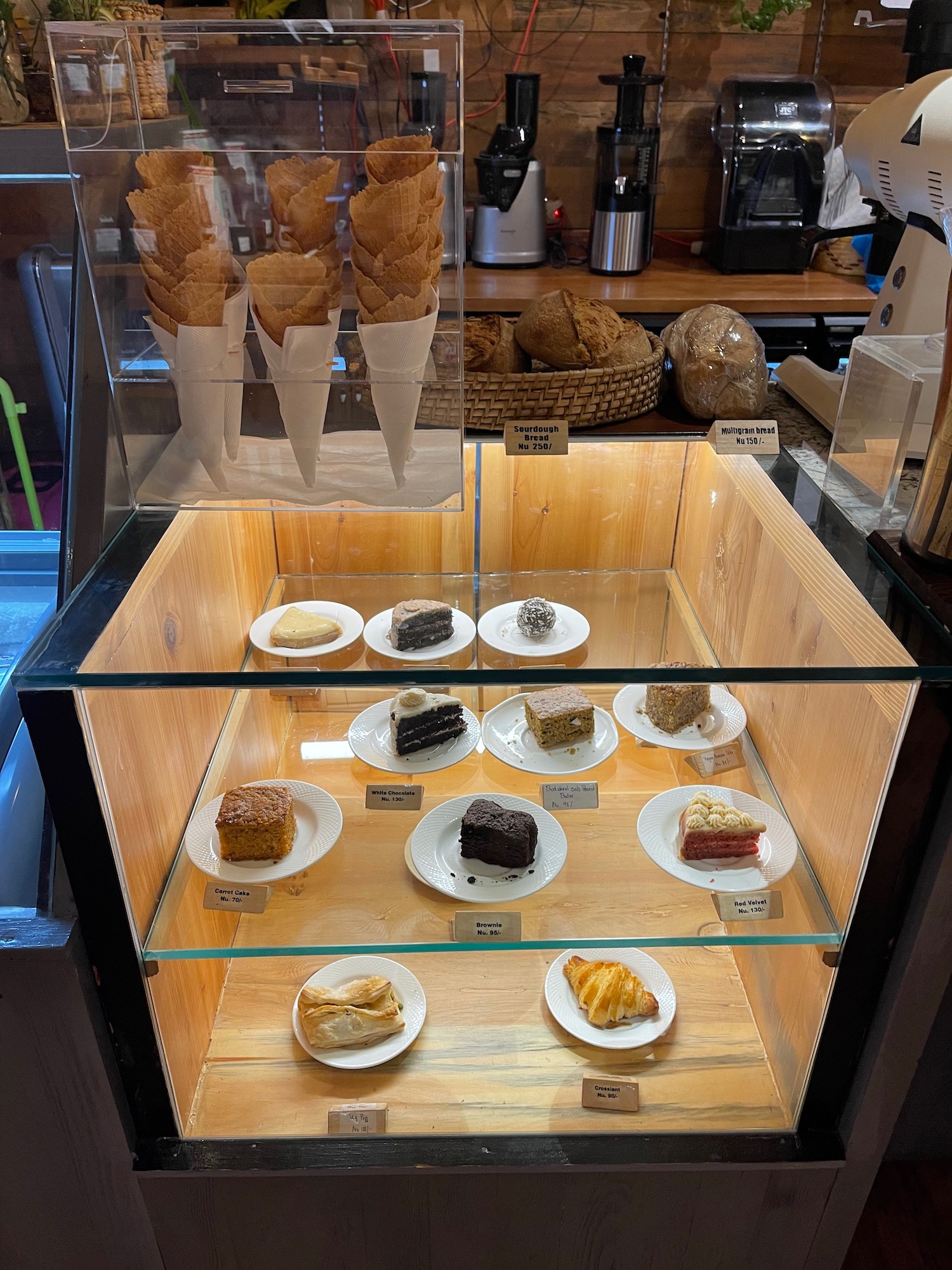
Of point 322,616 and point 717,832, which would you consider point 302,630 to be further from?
point 717,832

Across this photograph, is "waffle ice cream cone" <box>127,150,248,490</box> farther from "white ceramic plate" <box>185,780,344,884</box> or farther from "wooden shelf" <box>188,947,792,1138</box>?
"wooden shelf" <box>188,947,792,1138</box>

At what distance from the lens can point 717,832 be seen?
3.73 feet

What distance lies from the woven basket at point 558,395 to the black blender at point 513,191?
4.78ft

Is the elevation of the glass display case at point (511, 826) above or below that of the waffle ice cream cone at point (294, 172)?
below

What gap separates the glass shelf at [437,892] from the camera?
1.10 metres

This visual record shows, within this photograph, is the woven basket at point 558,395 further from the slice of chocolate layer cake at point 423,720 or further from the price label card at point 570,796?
the price label card at point 570,796

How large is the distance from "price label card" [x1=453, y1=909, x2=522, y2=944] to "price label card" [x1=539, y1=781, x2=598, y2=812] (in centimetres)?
15

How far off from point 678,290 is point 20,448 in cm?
170

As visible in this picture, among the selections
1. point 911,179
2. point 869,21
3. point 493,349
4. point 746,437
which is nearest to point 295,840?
point 493,349

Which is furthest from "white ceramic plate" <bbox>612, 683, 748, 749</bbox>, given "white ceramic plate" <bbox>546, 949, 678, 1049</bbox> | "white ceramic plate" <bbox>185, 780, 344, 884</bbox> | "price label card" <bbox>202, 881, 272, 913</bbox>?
"price label card" <bbox>202, 881, 272, 913</bbox>

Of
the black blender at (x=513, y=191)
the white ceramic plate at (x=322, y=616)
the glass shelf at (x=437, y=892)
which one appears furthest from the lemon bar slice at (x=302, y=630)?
the black blender at (x=513, y=191)

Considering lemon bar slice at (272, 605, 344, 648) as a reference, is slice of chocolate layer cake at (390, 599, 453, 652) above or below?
above

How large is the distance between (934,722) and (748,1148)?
2.07ft

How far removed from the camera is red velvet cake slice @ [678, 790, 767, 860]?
44.8 inches
